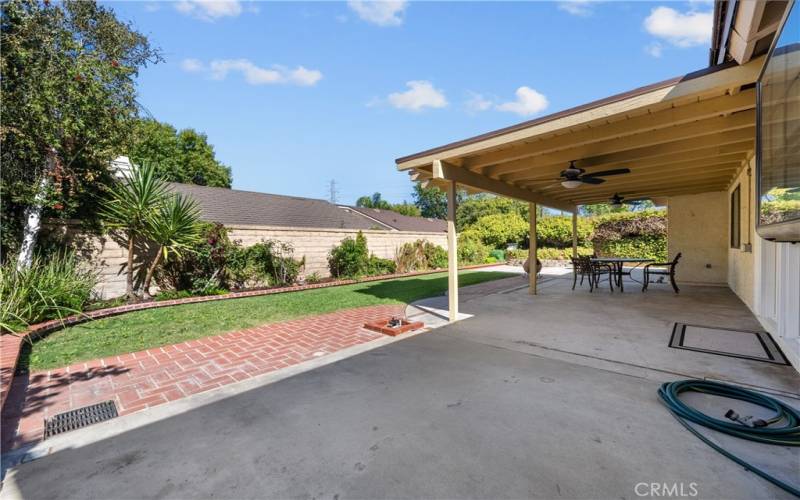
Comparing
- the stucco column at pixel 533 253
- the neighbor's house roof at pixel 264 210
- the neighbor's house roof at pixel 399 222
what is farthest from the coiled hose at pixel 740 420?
the neighbor's house roof at pixel 399 222

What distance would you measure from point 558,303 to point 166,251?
29.5 ft

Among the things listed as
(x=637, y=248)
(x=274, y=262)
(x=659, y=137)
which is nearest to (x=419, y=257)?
(x=274, y=262)

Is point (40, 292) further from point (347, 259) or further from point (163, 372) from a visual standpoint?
point (347, 259)

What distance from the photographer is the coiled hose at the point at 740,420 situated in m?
2.22

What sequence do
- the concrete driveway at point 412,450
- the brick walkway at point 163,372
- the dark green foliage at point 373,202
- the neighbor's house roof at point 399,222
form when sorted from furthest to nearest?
the dark green foliage at point 373,202
the neighbor's house roof at point 399,222
the brick walkway at point 163,372
the concrete driveway at point 412,450

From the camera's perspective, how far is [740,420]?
2531 mm

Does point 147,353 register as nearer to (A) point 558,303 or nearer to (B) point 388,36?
(A) point 558,303

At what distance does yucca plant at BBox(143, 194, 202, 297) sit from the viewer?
762 cm

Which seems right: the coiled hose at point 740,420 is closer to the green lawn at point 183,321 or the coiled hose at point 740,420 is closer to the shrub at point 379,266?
the green lawn at point 183,321

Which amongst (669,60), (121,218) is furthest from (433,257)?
(121,218)

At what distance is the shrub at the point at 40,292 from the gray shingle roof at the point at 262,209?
17.7 ft

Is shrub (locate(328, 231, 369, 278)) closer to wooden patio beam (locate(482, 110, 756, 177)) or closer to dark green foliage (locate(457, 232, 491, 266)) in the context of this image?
dark green foliage (locate(457, 232, 491, 266))

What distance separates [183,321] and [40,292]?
2.03 metres

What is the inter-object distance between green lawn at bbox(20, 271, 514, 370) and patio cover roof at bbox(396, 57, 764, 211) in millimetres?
3566
